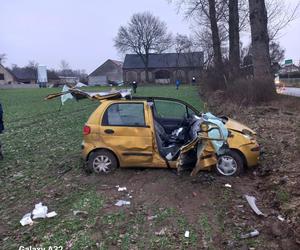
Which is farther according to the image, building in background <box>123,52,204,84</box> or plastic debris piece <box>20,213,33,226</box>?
building in background <box>123,52,204,84</box>

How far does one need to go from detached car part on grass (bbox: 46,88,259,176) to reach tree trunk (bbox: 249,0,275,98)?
28.5ft

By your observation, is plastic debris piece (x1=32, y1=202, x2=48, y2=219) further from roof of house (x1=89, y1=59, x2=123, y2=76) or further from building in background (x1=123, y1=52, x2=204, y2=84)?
roof of house (x1=89, y1=59, x2=123, y2=76)

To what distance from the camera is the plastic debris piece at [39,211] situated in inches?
240

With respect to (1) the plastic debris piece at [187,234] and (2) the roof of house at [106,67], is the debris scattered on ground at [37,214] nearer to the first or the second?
(1) the plastic debris piece at [187,234]

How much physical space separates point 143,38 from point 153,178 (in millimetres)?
94657

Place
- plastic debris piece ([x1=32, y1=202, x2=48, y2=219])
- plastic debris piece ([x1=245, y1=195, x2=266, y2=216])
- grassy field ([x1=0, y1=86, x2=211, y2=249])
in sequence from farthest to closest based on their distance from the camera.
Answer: plastic debris piece ([x1=32, y1=202, x2=48, y2=219])
plastic debris piece ([x1=245, y1=195, x2=266, y2=216])
grassy field ([x1=0, y1=86, x2=211, y2=249])

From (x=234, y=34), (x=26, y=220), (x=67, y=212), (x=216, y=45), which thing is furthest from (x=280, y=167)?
(x=216, y=45)

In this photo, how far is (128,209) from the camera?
20.7 feet

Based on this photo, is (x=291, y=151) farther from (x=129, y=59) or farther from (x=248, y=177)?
(x=129, y=59)

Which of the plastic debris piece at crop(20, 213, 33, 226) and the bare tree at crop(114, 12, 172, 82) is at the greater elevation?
the bare tree at crop(114, 12, 172, 82)

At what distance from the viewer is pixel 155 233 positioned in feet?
17.6

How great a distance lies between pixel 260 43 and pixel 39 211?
13.4 metres

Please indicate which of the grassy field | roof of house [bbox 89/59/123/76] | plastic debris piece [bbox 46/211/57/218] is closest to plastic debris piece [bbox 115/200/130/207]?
the grassy field

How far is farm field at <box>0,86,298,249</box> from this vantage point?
204 inches
